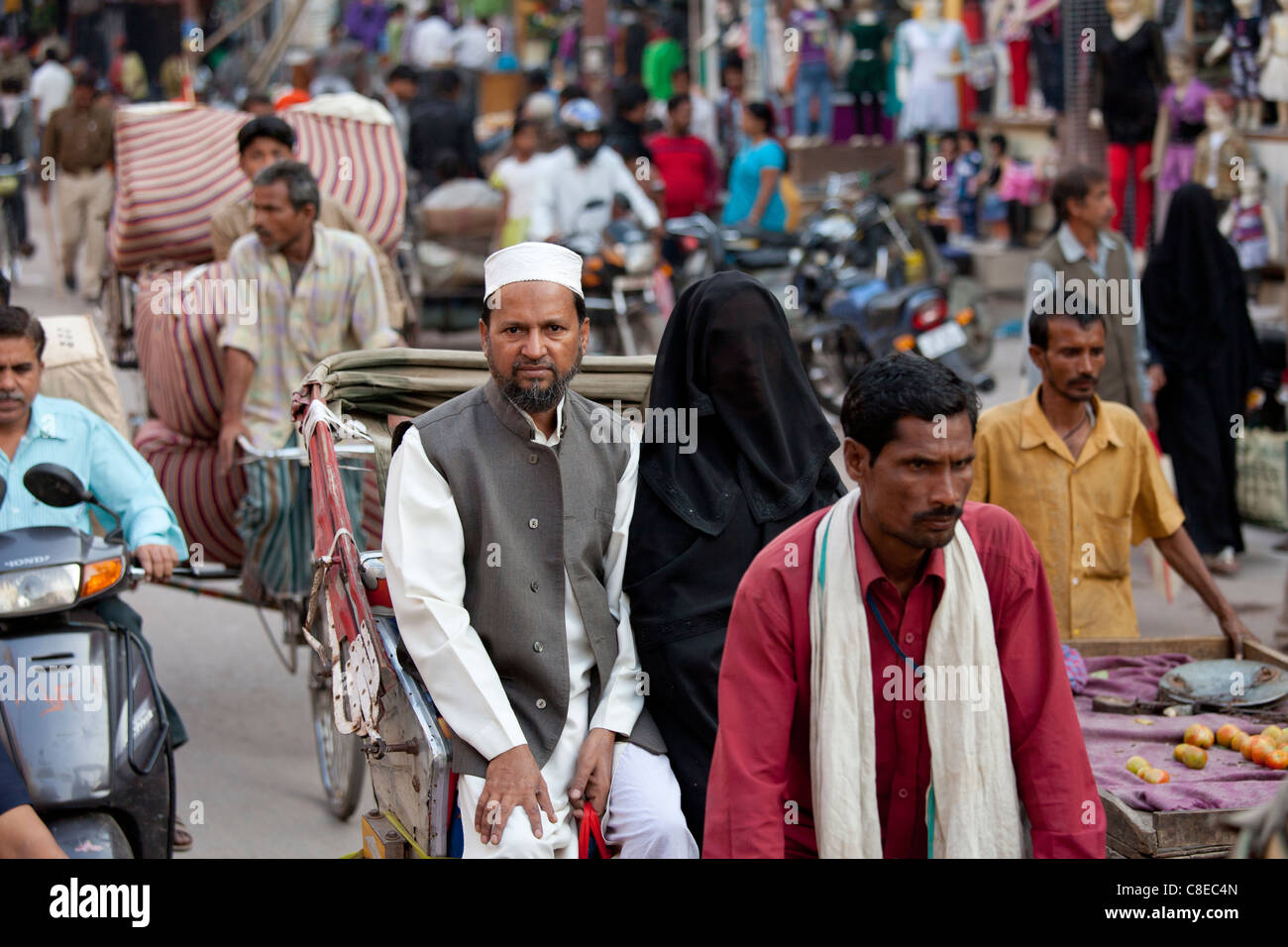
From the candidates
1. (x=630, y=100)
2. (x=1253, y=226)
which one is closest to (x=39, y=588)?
(x=1253, y=226)

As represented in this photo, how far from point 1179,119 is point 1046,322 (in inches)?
329

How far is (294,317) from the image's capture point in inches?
237

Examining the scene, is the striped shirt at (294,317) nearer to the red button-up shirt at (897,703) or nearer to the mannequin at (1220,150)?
the red button-up shirt at (897,703)

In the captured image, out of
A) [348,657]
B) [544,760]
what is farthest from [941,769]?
[348,657]

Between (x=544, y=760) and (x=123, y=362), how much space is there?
4.53 m

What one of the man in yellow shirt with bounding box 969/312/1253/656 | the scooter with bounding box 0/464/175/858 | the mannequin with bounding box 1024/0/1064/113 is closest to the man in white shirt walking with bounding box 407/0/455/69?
the mannequin with bounding box 1024/0/1064/113

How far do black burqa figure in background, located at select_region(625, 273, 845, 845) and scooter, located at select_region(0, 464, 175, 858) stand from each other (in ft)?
4.20

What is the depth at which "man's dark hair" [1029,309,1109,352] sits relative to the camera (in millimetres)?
4648

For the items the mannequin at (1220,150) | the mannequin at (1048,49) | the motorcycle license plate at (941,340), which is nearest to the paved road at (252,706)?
the motorcycle license plate at (941,340)

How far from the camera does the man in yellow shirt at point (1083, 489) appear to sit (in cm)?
457

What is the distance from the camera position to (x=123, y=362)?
7.33 meters

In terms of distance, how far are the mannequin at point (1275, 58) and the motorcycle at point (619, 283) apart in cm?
434
